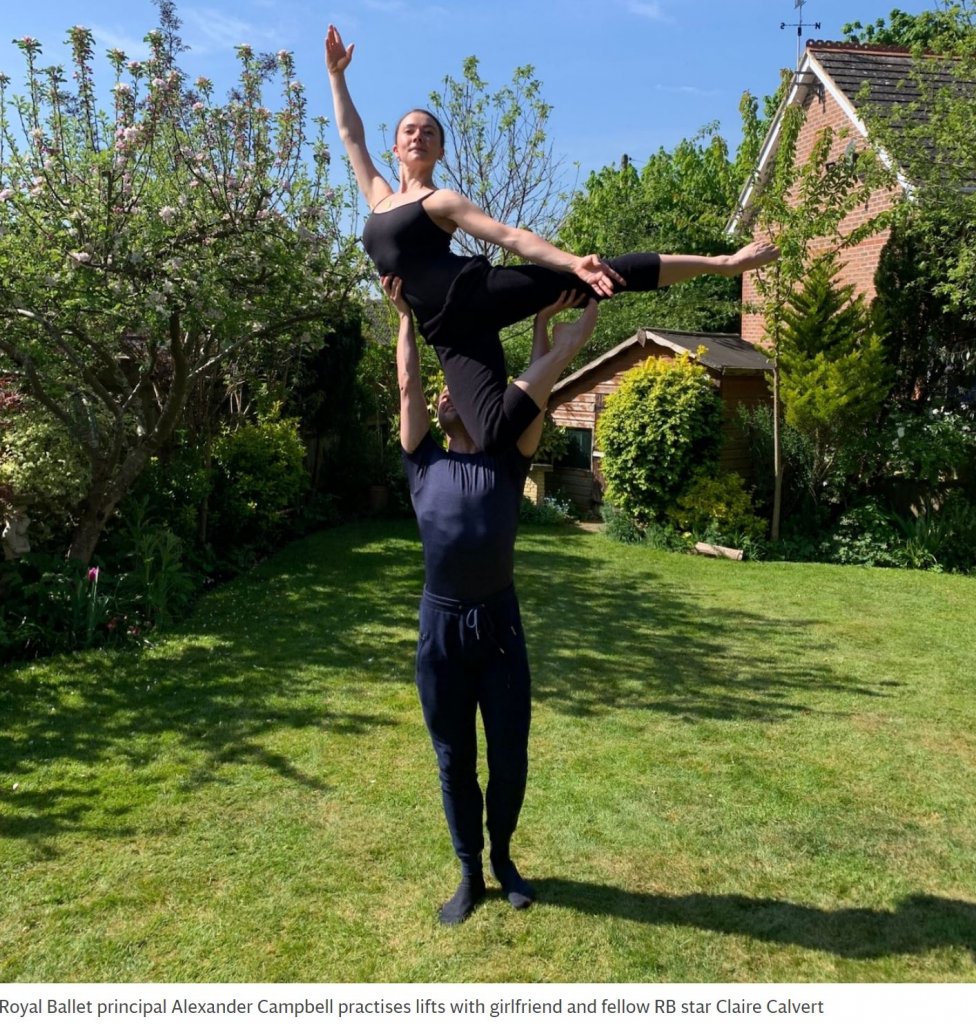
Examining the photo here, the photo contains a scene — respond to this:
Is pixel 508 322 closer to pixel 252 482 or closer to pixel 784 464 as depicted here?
pixel 252 482

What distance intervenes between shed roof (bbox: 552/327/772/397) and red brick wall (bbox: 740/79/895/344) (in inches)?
16.0

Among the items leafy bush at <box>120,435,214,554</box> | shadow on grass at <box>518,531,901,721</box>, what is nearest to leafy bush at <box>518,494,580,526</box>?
shadow on grass at <box>518,531,901,721</box>

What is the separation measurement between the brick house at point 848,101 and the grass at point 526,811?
7136mm

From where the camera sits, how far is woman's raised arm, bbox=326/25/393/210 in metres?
3.15

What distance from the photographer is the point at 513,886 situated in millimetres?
3408

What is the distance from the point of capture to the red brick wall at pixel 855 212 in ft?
39.4

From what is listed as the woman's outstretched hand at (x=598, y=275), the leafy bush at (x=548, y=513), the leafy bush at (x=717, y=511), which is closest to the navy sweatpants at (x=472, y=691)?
the woman's outstretched hand at (x=598, y=275)

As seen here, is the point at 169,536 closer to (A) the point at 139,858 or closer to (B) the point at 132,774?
(B) the point at 132,774

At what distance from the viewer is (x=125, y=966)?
3010 mm

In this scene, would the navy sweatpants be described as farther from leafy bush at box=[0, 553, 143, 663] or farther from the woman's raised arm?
leafy bush at box=[0, 553, 143, 663]

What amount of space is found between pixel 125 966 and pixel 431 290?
8.63ft
